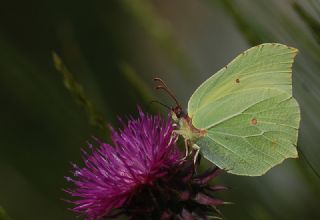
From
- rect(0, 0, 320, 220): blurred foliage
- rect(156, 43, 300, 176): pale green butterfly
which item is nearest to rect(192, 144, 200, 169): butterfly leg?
rect(156, 43, 300, 176): pale green butterfly

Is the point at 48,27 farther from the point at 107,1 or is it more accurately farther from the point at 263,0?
the point at 263,0

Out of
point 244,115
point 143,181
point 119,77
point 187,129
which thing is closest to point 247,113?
point 244,115

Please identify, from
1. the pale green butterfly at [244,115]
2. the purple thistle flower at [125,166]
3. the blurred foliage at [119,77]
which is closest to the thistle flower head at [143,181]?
the purple thistle flower at [125,166]

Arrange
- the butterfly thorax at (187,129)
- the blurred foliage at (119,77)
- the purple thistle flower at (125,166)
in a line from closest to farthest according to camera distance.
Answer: the purple thistle flower at (125,166), the butterfly thorax at (187,129), the blurred foliage at (119,77)

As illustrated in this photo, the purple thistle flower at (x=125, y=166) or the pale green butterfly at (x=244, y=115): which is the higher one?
the purple thistle flower at (x=125, y=166)

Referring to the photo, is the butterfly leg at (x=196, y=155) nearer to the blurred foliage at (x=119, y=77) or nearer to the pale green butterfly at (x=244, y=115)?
the pale green butterfly at (x=244, y=115)

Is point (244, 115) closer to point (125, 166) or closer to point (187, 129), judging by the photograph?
point (187, 129)

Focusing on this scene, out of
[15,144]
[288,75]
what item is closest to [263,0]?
[288,75]
